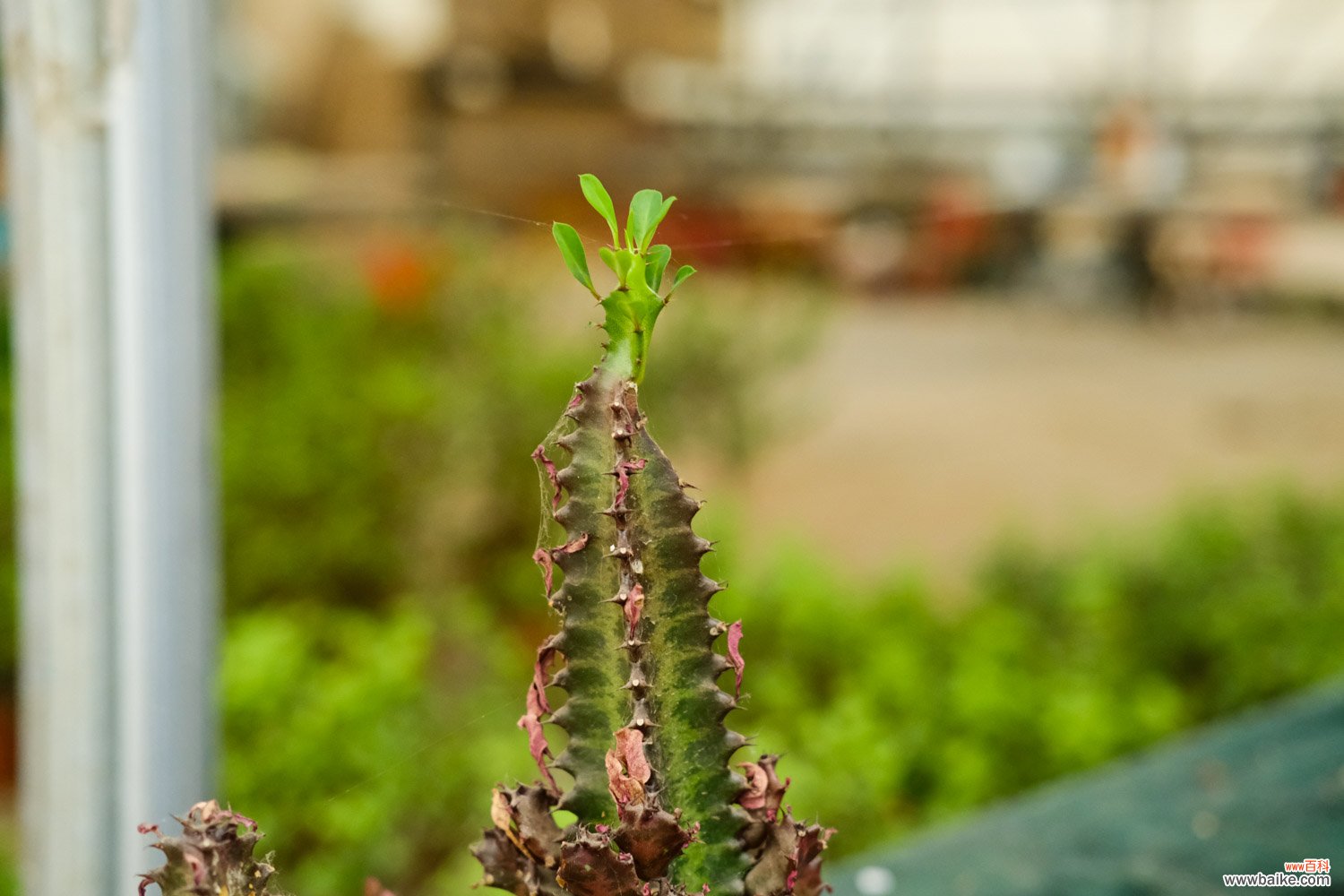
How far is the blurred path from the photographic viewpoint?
17.2 feet

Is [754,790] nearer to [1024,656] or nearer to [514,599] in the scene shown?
[1024,656]

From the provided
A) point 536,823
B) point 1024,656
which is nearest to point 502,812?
point 536,823

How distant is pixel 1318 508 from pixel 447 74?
8420 millimetres

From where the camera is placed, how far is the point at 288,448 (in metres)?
3.82

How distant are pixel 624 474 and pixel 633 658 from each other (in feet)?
0.27

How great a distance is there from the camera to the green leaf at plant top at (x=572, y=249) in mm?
562

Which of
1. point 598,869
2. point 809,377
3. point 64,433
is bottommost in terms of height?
point 598,869

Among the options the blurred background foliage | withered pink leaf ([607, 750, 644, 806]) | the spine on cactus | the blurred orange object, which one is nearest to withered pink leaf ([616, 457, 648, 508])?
the spine on cactus

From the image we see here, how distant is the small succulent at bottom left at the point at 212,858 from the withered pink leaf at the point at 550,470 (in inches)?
7.9

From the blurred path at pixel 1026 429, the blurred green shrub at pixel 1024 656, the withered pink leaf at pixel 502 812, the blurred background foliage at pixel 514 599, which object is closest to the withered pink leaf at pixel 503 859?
the withered pink leaf at pixel 502 812

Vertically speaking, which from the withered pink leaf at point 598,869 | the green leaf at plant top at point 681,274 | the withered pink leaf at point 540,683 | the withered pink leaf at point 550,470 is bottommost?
Result: the withered pink leaf at point 598,869

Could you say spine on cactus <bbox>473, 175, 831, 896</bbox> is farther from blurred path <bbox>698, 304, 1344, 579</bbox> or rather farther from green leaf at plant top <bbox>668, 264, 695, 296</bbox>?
blurred path <bbox>698, 304, 1344, 579</bbox>

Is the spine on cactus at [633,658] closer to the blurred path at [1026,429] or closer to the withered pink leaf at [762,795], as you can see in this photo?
Result: the withered pink leaf at [762,795]

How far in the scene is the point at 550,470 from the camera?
604mm
